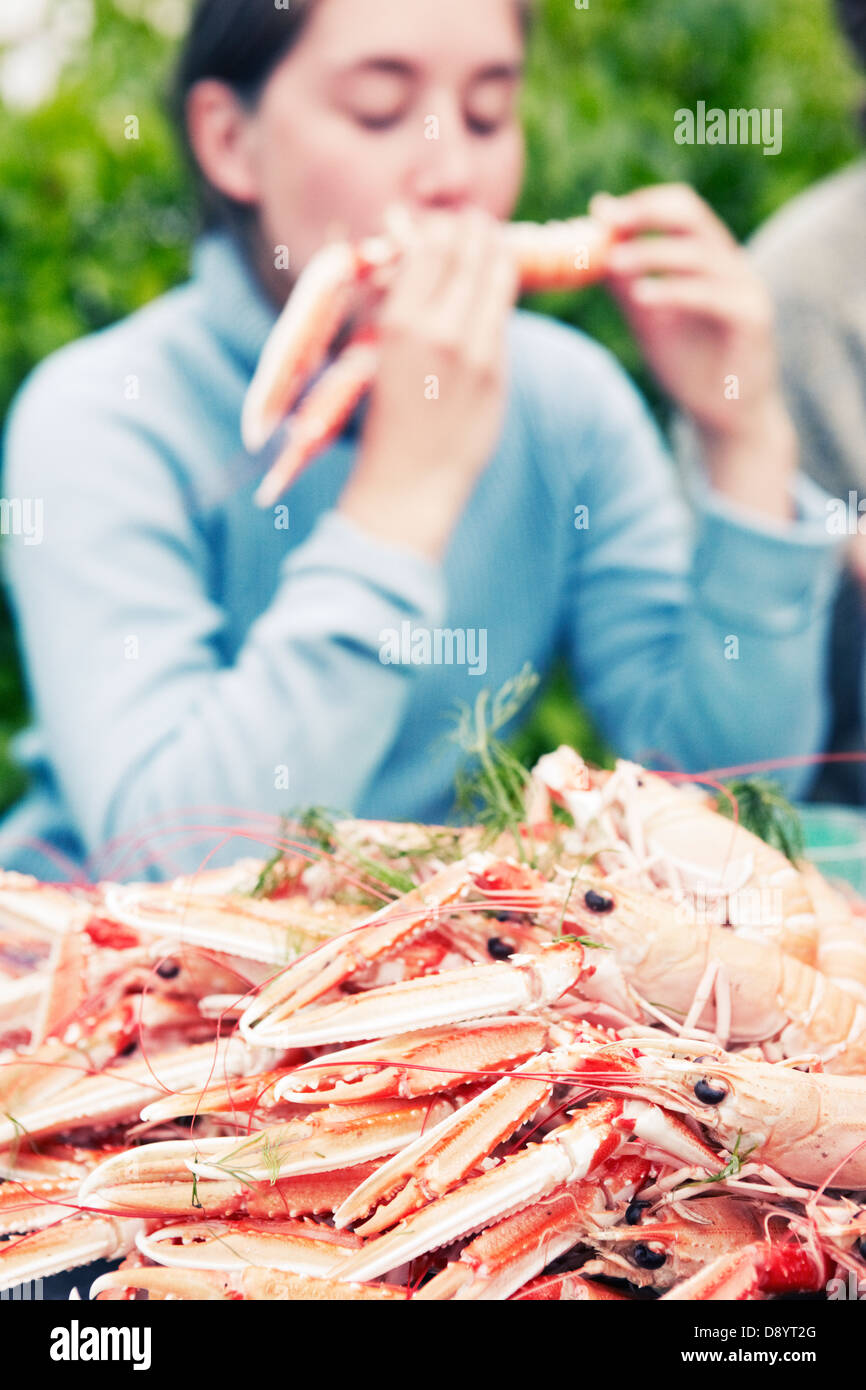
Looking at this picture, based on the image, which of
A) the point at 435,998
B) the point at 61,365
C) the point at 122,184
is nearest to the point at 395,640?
the point at 61,365

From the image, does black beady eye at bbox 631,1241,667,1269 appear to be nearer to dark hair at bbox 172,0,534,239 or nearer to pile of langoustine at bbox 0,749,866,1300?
pile of langoustine at bbox 0,749,866,1300

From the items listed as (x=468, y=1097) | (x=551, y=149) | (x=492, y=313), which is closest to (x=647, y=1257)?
(x=468, y=1097)

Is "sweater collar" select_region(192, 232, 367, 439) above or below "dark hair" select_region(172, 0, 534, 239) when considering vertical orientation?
below

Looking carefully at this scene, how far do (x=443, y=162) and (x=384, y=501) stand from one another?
24.8 inches

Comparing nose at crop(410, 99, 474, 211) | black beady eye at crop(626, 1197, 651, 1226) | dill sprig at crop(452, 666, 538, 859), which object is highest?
nose at crop(410, 99, 474, 211)

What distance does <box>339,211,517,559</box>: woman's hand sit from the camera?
1799mm

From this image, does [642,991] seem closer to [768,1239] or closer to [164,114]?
[768,1239]

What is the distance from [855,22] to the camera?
2.38 meters

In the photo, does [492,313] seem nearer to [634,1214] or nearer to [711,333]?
[711,333]

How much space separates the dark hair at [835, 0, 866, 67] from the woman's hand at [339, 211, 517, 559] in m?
1.09

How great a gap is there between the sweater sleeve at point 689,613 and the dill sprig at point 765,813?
835mm

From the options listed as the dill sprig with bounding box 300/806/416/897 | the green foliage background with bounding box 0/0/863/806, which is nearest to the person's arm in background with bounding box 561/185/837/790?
the green foliage background with bounding box 0/0/863/806

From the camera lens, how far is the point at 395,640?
1.74 meters
